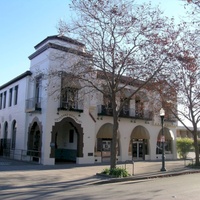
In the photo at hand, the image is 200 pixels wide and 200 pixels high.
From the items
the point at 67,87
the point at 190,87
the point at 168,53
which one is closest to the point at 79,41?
the point at 67,87

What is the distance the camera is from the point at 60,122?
24.8 metres

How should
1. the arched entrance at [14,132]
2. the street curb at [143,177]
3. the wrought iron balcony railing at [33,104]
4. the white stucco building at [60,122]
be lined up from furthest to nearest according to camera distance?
the arched entrance at [14,132] → the wrought iron balcony railing at [33,104] → the white stucco building at [60,122] → the street curb at [143,177]

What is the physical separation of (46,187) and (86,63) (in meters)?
8.13

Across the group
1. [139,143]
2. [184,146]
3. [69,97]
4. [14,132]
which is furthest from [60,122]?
[184,146]

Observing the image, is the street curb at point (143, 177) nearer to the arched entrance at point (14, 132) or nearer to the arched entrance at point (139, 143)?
the arched entrance at point (139, 143)

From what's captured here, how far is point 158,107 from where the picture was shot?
26.2 metres

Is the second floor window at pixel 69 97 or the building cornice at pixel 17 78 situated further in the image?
the building cornice at pixel 17 78

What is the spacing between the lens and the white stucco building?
2409cm

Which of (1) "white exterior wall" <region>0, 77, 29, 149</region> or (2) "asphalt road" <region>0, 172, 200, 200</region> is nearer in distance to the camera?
(2) "asphalt road" <region>0, 172, 200, 200</region>

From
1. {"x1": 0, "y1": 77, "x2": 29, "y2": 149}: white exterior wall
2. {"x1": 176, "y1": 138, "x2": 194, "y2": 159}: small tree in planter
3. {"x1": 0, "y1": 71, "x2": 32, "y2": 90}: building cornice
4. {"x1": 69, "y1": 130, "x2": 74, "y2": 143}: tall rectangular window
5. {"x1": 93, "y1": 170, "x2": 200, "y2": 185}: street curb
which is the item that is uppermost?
{"x1": 0, "y1": 71, "x2": 32, "y2": 90}: building cornice

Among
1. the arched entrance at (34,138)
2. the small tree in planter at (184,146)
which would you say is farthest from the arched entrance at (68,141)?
the small tree in planter at (184,146)

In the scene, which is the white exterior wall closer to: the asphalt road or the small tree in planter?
the asphalt road

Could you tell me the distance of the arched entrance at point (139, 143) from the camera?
3109 centimetres

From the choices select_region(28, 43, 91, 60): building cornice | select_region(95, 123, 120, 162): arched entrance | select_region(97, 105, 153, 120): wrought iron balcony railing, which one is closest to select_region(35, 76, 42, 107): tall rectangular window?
select_region(28, 43, 91, 60): building cornice
